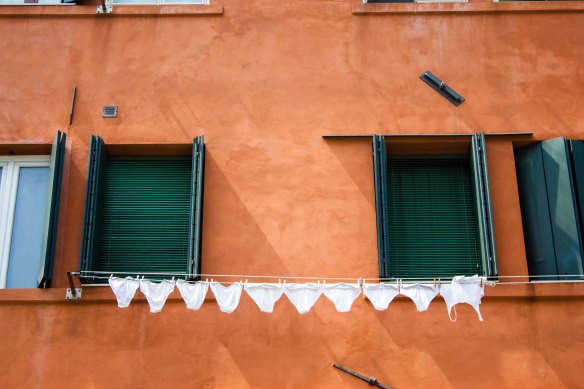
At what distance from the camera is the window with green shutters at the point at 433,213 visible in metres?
9.79

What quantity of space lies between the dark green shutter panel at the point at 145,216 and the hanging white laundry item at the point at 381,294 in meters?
2.28

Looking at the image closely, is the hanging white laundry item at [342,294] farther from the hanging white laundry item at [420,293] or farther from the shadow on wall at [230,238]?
the shadow on wall at [230,238]

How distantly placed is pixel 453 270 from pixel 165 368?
136 inches

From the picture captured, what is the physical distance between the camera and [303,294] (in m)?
8.62

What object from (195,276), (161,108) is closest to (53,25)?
(161,108)

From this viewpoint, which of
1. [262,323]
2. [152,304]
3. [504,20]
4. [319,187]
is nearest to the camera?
[152,304]

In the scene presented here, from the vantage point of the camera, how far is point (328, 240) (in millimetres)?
9789

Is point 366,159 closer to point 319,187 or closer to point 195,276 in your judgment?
point 319,187

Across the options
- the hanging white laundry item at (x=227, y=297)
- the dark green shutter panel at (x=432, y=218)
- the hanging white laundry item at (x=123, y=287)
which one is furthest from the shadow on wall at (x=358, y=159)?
the hanging white laundry item at (x=123, y=287)

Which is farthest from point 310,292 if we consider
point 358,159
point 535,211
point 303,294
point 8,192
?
point 8,192

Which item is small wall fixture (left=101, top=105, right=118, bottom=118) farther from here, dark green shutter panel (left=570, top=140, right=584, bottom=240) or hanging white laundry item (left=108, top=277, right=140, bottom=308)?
dark green shutter panel (left=570, top=140, right=584, bottom=240)

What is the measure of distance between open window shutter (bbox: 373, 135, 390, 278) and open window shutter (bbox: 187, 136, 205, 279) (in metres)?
2.00

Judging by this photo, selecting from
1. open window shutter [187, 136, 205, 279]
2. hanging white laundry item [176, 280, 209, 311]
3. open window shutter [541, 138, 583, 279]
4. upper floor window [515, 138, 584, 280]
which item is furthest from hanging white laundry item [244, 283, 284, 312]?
open window shutter [541, 138, 583, 279]

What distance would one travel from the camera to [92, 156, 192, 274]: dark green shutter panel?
32.8ft
